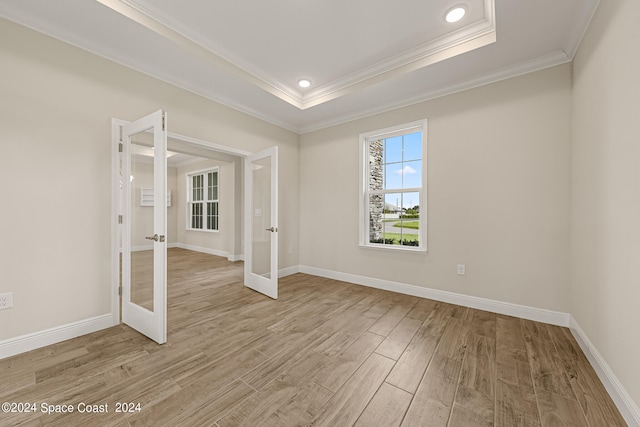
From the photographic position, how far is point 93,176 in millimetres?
2301

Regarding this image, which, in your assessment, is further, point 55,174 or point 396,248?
point 396,248

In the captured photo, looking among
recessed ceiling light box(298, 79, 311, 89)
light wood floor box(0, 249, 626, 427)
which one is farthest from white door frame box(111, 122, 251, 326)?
recessed ceiling light box(298, 79, 311, 89)

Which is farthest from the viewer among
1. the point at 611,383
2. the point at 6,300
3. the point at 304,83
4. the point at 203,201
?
the point at 203,201

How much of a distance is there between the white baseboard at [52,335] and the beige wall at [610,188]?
3.93 metres

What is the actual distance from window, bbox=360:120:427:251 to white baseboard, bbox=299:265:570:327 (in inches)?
21.4

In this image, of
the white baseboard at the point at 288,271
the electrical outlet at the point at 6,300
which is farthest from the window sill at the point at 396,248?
the electrical outlet at the point at 6,300

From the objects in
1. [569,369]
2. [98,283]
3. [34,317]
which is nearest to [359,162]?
[569,369]

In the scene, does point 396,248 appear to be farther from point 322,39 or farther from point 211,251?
point 211,251

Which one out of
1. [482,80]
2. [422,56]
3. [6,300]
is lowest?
[6,300]

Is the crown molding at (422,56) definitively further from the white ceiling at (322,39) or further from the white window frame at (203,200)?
the white window frame at (203,200)

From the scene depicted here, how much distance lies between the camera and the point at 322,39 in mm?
2477

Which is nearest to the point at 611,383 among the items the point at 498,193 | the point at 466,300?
the point at 466,300

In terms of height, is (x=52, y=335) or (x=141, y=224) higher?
(x=141, y=224)

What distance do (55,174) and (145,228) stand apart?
0.83 meters
